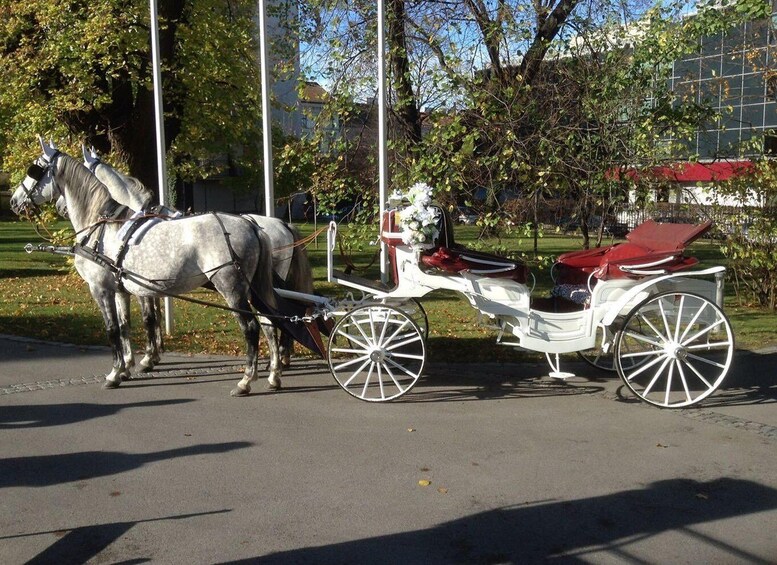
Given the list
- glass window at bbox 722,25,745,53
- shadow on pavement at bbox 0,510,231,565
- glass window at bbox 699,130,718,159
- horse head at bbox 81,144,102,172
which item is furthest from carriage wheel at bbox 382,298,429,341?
glass window at bbox 722,25,745,53

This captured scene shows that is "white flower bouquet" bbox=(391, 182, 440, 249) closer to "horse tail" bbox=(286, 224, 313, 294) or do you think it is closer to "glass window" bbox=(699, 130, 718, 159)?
"horse tail" bbox=(286, 224, 313, 294)

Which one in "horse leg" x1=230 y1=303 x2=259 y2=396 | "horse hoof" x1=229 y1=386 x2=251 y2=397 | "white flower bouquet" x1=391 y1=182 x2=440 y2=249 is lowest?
"horse hoof" x1=229 y1=386 x2=251 y2=397

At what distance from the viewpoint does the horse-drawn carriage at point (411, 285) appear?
7656 mm

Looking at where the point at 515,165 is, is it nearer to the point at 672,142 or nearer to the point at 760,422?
the point at 672,142

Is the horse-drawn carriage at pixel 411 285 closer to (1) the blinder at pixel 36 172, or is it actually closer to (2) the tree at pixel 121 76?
(1) the blinder at pixel 36 172

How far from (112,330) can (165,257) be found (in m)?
0.98

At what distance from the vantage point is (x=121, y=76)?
1686 cm

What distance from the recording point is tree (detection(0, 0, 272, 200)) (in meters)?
15.6

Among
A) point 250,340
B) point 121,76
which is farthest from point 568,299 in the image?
point 121,76

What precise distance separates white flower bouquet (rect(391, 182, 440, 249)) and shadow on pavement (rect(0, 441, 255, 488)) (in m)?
2.42

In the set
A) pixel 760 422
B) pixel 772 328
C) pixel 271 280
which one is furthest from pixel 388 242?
pixel 772 328

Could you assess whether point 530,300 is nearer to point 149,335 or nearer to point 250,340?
point 250,340

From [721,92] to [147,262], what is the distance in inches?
419

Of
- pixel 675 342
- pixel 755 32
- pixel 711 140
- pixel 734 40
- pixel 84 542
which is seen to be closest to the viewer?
pixel 84 542
